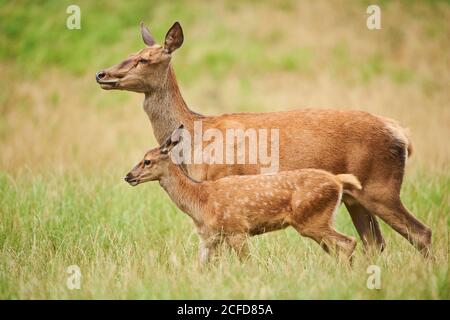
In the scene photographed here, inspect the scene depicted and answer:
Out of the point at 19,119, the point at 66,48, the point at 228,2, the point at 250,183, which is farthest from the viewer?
the point at 228,2

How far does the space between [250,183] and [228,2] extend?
47.4 feet

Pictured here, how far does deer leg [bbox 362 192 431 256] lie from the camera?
26.0 feet

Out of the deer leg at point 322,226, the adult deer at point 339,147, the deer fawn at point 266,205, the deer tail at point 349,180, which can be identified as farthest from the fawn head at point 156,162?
the deer tail at point 349,180

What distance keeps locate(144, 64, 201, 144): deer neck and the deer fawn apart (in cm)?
50

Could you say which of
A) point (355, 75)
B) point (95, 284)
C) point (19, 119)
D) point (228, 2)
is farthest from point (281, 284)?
point (228, 2)

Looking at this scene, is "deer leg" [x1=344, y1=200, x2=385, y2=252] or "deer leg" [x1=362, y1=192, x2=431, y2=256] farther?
"deer leg" [x1=344, y1=200, x2=385, y2=252]

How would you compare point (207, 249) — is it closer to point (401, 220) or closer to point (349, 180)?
point (349, 180)

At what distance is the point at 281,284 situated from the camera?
268 inches

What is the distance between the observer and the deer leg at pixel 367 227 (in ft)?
27.9

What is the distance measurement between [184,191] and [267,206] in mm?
795

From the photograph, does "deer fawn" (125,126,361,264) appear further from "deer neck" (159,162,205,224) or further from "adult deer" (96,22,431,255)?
"adult deer" (96,22,431,255)

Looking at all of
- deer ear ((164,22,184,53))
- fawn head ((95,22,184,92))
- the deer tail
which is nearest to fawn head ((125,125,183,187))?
fawn head ((95,22,184,92))

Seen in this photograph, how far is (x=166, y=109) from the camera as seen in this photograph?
8.35 m
